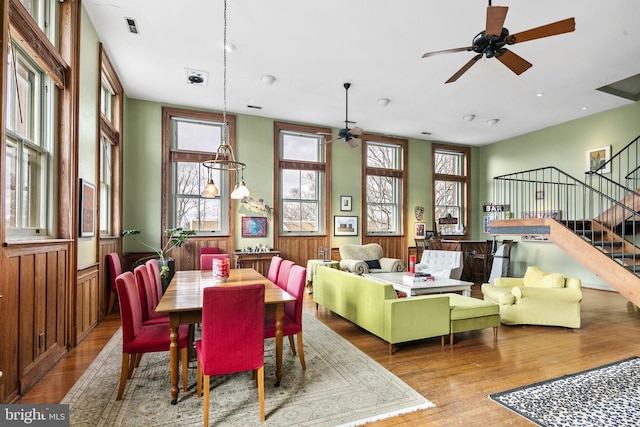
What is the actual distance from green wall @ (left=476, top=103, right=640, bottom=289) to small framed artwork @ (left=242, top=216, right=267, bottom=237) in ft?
21.1

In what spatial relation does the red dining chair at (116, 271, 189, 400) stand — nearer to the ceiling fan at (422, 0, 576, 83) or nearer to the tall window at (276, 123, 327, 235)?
the ceiling fan at (422, 0, 576, 83)

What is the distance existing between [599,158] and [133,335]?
8868mm

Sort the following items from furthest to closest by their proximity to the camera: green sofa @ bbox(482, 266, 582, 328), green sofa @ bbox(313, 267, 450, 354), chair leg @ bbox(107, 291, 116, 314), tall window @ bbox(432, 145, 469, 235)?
tall window @ bbox(432, 145, 469, 235) → chair leg @ bbox(107, 291, 116, 314) → green sofa @ bbox(482, 266, 582, 328) → green sofa @ bbox(313, 267, 450, 354)

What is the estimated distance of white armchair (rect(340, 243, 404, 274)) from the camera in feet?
21.7

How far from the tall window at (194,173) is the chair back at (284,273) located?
362 cm

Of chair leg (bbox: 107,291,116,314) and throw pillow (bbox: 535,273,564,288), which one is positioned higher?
throw pillow (bbox: 535,273,564,288)

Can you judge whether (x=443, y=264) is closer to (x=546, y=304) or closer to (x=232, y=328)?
(x=546, y=304)

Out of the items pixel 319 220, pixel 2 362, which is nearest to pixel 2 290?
pixel 2 362

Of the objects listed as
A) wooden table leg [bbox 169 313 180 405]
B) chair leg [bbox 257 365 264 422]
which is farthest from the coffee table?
wooden table leg [bbox 169 313 180 405]

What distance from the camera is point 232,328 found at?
86.0 inches

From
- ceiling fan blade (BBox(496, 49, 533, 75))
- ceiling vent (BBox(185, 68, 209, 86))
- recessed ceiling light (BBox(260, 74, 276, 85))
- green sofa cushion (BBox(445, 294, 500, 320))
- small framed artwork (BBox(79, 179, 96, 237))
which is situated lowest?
green sofa cushion (BBox(445, 294, 500, 320))

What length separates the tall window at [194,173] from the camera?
6816 mm

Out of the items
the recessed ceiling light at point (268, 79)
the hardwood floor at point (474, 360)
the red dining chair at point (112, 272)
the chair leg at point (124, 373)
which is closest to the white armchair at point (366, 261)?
the hardwood floor at point (474, 360)

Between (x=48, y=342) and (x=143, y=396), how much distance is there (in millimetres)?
1242
